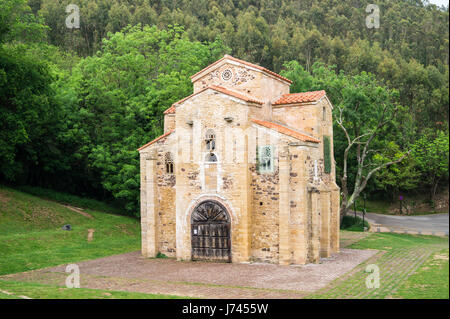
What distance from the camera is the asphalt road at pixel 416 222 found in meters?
40.4

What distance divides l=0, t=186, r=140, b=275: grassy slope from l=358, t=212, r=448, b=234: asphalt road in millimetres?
23623

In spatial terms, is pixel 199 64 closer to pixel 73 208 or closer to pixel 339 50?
pixel 73 208

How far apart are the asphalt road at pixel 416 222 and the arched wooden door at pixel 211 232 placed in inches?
888

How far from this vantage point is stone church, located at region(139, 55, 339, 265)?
22.4 meters

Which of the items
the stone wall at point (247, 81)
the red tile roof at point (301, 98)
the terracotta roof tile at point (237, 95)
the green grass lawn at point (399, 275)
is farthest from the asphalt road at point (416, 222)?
the terracotta roof tile at point (237, 95)

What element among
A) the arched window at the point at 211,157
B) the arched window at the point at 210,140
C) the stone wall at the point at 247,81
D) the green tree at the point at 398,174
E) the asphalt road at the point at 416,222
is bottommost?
the asphalt road at the point at 416,222

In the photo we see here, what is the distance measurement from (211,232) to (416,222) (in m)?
29.0

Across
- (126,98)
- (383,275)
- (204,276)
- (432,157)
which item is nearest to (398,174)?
(432,157)

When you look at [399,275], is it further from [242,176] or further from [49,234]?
[49,234]

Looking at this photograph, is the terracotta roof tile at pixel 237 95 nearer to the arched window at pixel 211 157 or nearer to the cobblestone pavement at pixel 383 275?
the arched window at pixel 211 157

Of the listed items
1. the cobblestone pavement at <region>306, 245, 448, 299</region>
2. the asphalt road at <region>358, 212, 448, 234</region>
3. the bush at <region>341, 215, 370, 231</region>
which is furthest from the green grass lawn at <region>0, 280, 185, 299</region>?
the asphalt road at <region>358, 212, 448, 234</region>

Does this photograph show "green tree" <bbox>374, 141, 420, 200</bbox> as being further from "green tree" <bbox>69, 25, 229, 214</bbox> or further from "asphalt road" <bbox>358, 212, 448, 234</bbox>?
"green tree" <bbox>69, 25, 229, 214</bbox>

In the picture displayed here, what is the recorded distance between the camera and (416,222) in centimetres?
4494

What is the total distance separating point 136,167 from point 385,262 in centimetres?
2107
